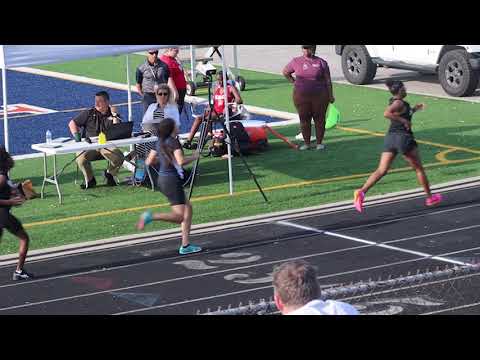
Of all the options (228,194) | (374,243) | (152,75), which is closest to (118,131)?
(152,75)

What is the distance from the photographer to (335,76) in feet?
95.1

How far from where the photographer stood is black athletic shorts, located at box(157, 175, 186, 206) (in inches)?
501

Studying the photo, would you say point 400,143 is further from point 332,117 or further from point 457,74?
point 457,74

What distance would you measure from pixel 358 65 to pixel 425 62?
8.09ft

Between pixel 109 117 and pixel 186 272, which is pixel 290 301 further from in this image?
pixel 109 117

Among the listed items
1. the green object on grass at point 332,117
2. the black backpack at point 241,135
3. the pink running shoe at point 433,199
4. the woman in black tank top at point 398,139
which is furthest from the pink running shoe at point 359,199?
the green object on grass at point 332,117

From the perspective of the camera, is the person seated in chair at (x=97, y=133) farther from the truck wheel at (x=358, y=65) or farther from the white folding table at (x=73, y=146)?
the truck wheel at (x=358, y=65)

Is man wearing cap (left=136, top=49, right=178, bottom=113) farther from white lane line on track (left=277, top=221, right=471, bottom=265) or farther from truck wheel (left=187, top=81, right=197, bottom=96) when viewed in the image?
truck wheel (left=187, top=81, right=197, bottom=96)

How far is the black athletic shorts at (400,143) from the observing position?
14.1 metres

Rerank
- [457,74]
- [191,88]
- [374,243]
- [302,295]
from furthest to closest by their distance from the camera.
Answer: [191,88], [457,74], [374,243], [302,295]

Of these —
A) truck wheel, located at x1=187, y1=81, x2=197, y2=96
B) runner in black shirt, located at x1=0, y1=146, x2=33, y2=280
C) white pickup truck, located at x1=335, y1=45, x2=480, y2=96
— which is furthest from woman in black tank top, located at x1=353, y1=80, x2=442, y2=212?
truck wheel, located at x1=187, y1=81, x2=197, y2=96

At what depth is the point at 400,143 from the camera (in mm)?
14070

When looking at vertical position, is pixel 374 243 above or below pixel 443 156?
below

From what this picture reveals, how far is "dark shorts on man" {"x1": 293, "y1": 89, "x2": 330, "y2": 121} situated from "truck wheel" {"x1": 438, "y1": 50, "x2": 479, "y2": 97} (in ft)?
18.6
